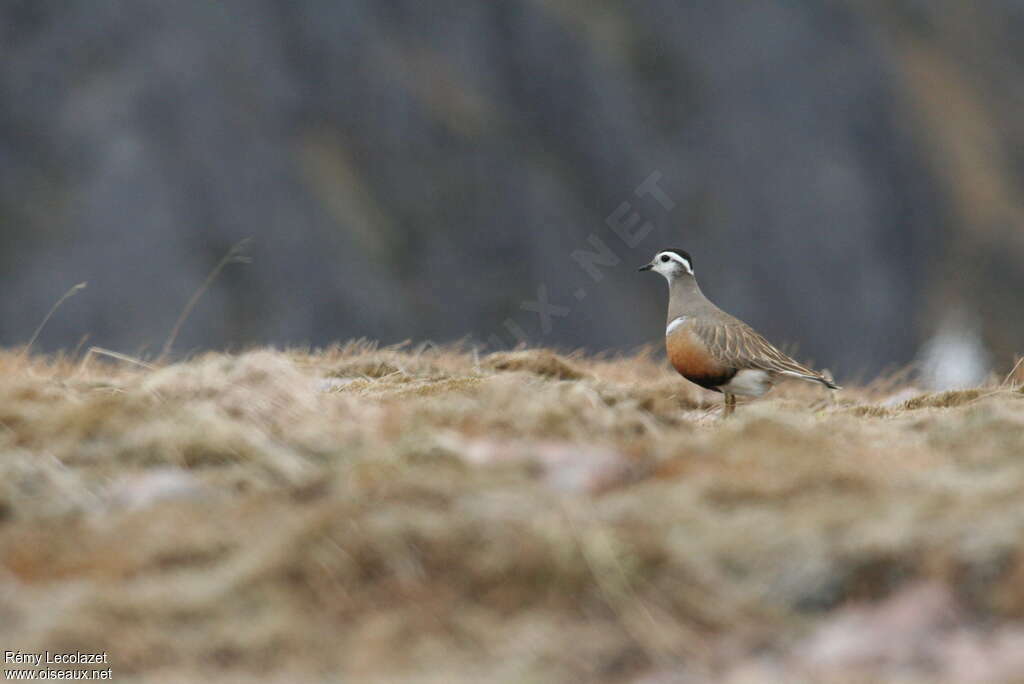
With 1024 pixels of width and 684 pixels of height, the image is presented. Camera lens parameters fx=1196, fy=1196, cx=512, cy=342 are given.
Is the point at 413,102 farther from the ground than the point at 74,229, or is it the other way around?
the point at 413,102

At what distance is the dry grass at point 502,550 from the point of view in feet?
9.73

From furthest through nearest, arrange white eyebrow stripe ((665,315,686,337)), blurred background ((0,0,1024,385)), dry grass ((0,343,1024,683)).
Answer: blurred background ((0,0,1024,385))
white eyebrow stripe ((665,315,686,337))
dry grass ((0,343,1024,683))

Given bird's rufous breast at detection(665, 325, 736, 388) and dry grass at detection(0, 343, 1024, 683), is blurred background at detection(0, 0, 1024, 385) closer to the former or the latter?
bird's rufous breast at detection(665, 325, 736, 388)

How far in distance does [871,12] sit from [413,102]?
101ft

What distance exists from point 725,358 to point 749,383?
0.91ft

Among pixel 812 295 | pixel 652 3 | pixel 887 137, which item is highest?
pixel 652 3

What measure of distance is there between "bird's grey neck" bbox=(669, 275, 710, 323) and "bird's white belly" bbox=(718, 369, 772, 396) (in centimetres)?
66

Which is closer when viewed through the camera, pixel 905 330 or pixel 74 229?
pixel 74 229

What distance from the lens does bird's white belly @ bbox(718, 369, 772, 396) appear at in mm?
7754

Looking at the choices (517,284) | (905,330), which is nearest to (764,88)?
(905,330)

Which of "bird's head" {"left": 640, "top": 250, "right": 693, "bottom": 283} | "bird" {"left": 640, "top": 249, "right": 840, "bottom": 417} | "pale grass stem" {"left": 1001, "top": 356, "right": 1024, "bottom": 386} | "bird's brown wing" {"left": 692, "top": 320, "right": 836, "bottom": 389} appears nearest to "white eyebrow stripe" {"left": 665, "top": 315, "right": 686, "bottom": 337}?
"bird" {"left": 640, "top": 249, "right": 840, "bottom": 417}

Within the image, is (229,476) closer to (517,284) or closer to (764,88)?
(517,284)

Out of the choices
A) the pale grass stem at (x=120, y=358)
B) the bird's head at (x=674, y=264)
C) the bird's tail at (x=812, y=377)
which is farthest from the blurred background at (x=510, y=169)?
the bird's tail at (x=812, y=377)

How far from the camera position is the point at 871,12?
71812mm
